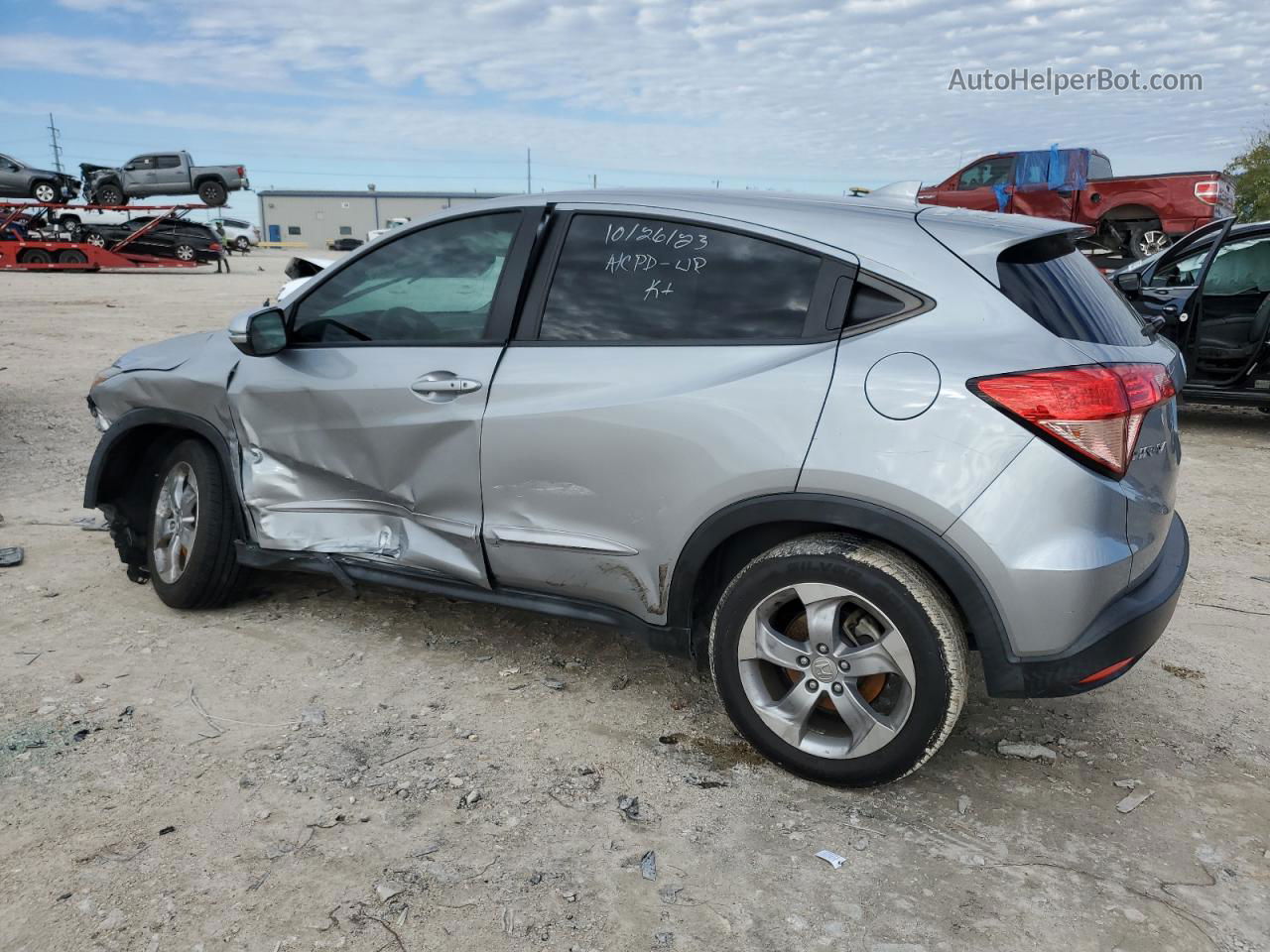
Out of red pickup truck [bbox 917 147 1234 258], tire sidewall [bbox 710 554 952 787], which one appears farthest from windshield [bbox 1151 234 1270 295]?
red pickup truck [bbox 917 147 1234 258]

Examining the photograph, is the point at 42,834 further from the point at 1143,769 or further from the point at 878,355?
the point at 1143,769

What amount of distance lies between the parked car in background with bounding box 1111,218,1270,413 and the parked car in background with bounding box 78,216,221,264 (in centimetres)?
2797

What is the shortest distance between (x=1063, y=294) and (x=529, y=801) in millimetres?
2139

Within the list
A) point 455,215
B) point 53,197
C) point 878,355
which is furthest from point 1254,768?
point 53,197

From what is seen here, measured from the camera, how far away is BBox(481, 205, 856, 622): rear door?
2842 millimetres

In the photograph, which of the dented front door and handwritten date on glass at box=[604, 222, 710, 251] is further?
the dented front door

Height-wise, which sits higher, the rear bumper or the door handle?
the door handle

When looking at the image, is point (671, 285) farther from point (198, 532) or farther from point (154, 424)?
point (154, 424)

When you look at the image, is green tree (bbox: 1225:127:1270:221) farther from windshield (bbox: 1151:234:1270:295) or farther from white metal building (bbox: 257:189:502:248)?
white metal building (bbox: 257:189:502:248)

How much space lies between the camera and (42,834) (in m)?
2.63

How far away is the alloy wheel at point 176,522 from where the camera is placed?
13.6ft

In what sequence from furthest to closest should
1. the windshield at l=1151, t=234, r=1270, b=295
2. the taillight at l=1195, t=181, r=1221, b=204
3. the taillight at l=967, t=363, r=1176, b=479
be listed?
the taillight at l=1195, t=181, r=1221, b=204 < the windshield at l=1151, t=234, r=1270, b=295 < the taillight at l=967, t=363, r=1176, b=479

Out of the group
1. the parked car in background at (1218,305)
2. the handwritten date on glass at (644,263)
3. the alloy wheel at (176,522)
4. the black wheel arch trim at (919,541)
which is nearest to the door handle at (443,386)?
the handwritten date on glass at (644,263)

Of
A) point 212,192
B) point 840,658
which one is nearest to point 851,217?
point 840,658
